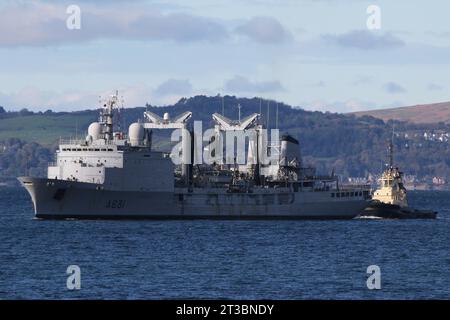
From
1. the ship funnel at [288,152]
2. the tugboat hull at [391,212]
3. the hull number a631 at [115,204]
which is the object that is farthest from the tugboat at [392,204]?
the hull number a631 at [115,204]

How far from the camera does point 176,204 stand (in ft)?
355

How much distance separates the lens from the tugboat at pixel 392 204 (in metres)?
122

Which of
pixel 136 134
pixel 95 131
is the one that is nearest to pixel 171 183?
pixel 136 134

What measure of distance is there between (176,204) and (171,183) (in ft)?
7.31

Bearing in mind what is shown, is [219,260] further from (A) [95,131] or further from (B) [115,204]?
(A) [95,131]

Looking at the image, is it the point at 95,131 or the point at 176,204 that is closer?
the point at 95,131

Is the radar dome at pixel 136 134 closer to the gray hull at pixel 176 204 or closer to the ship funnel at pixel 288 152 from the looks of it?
the gray hull at pixel 176 204

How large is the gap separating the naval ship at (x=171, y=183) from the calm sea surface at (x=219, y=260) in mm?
3237

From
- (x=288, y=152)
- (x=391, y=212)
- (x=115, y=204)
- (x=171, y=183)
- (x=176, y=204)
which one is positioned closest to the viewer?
(x=115, y=204)

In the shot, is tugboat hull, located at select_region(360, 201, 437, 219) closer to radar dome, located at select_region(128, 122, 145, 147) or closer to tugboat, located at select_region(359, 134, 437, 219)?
tugboat, located at select_region(359, 134, 437, 219)

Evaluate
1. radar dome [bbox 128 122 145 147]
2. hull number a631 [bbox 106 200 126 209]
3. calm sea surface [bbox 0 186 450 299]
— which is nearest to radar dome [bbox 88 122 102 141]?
radar dome [bbox 128 122 145 147]
